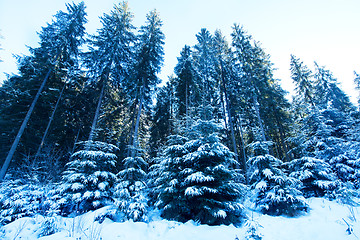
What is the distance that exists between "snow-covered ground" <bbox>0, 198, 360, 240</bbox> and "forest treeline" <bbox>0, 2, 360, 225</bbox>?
63cm

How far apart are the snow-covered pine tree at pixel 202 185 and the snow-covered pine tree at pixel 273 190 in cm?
139

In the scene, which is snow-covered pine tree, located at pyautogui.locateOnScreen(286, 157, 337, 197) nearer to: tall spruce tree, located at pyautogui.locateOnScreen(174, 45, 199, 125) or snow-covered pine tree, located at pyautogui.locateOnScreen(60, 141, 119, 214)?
tall spruce tree, located at pyautogui.locateOnScreen(174, 45, 199, 125)

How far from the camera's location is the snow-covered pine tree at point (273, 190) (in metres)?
7.20

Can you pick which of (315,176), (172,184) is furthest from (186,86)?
(315,176)

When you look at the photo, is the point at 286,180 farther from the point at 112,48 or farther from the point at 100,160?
the point at 112,48

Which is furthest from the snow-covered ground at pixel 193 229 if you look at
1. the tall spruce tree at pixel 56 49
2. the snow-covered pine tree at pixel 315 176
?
the tall spruce tree at pixel 56 49

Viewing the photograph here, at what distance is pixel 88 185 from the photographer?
830 cm

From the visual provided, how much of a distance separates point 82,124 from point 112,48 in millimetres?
9124

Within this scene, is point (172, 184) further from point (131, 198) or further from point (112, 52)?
point (112, 52)

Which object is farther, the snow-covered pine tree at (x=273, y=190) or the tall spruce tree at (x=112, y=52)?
the tall spruce tree at (x=112, y=52)

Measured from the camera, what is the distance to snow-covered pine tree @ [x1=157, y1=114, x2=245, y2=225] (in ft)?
21.5

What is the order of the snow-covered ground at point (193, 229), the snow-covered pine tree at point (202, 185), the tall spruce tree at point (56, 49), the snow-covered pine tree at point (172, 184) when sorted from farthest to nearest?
the tall spruce tree at point (56, 49) < the snow-covered pine tree at point (172, 184) < the snow-covered pine tree at point (202, 185) < the snow-covered ground at point (193, 229)

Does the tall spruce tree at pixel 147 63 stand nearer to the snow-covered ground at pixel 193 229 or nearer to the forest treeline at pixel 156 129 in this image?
the forest treeline at pixel 156 129

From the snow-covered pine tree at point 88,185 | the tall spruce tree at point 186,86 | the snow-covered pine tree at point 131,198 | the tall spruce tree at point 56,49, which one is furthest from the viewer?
the tall spruce tree at point 186,86
